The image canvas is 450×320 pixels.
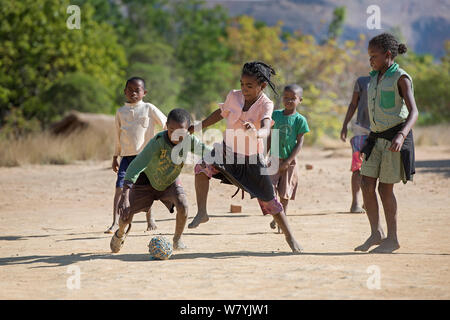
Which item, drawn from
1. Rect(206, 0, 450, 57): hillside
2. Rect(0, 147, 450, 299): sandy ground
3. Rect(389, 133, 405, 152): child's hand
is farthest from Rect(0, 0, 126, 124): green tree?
Rect(206, 0, 450, 57): hillside

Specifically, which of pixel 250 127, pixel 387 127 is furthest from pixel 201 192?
pixel 387 127

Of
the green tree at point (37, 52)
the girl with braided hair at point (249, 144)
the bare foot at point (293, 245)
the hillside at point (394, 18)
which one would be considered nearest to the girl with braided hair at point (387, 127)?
the bare foot at point (293, 245)

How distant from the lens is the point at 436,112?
35.6 m

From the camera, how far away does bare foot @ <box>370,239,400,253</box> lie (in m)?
6.50

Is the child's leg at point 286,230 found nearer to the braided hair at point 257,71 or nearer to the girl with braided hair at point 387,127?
the girl with braided hair at point 387,127

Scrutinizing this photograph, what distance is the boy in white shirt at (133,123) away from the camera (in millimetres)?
8102

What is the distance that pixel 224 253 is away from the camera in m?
6.66

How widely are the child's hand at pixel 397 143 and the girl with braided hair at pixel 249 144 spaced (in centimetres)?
109

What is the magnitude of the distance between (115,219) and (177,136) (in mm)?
2344

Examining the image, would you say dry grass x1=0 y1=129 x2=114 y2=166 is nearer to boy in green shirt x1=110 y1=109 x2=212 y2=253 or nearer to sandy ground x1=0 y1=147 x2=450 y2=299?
sandy ground x1=0 y1=147 x2=450 y2=299

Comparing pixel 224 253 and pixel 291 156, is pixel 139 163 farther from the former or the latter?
pixel 291 156

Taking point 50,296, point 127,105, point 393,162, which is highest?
point 127,105
